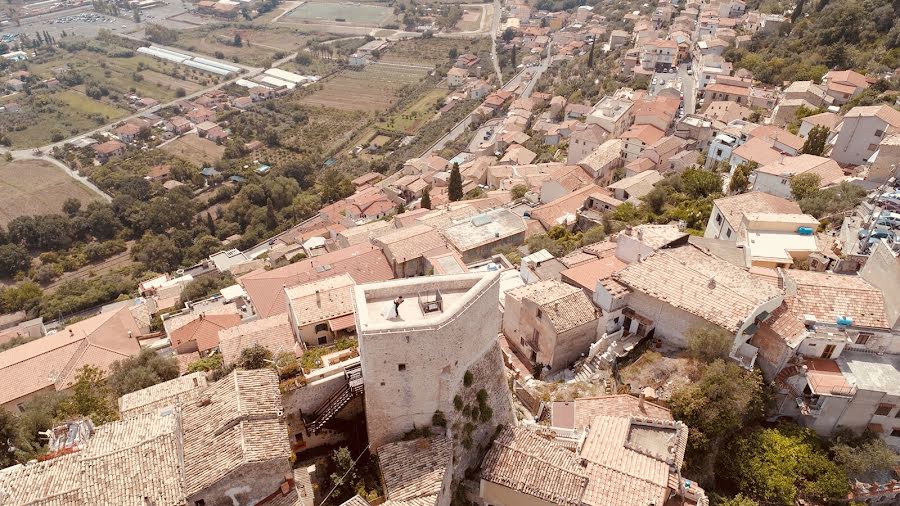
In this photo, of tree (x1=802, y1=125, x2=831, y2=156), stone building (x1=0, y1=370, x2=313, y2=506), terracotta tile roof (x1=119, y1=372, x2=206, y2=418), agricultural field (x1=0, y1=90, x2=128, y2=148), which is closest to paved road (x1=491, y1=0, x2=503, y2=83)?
tree (x1=802, y1=125, x2=831, y2=156)

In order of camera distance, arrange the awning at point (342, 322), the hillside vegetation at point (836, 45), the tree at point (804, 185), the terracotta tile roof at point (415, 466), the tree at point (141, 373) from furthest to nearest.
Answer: the hillside vegetation at point (836, 45)
the tree at point (804, 185)
the awning at point (342, 322)
the tree at point (141, 373)
the terracotta tile roof at point (415, 466)

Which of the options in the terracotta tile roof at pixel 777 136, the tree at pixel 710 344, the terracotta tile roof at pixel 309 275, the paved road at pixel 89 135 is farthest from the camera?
the paved road at pixel 89 135

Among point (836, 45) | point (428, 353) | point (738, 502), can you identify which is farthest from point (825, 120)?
point (428, 353)

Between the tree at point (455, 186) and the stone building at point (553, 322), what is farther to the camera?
the tree at point (455, 186)

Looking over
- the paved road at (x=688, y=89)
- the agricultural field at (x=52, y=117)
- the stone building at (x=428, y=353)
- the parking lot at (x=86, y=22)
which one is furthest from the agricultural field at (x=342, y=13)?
the stone building at (x=428, y=353)

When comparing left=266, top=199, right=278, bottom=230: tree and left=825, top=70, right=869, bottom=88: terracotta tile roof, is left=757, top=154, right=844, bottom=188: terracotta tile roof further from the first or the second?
left=266, top=199, right=278, bottom=230: tree

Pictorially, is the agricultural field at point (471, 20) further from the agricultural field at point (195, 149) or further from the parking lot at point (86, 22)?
the parking lot at point (86, 22)
